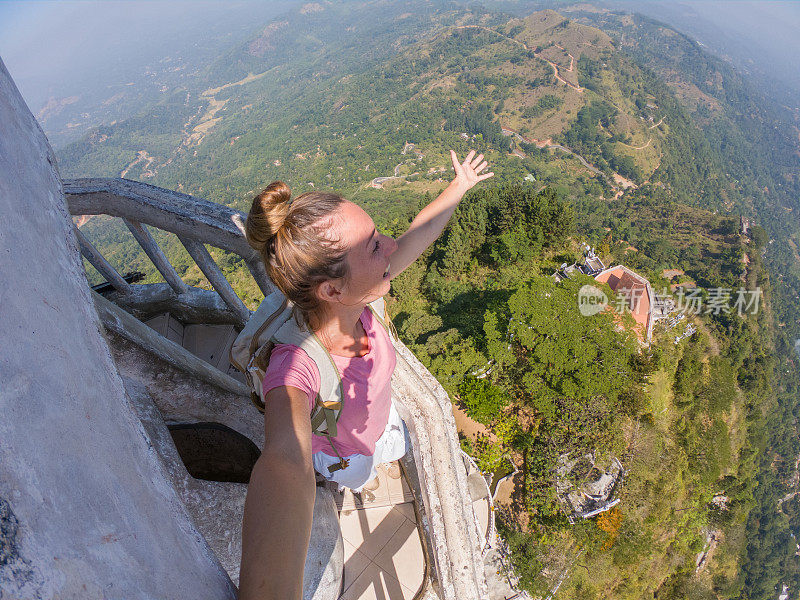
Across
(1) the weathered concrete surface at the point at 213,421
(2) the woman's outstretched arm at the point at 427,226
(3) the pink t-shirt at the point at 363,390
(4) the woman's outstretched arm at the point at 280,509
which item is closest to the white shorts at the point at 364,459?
(3) the pink t-shirt at the point at 363,390

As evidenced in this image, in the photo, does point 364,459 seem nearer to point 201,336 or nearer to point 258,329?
point 258,329

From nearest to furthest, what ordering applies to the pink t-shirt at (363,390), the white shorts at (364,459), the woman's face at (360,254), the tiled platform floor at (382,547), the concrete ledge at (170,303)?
1. the woman's face at (360,254)
2. the pink t-shirt at (363,390)
3. the white shorts at (364,459)
4. the tiled platform floor at (382,547)
5. the concrete ledge at (170,303)

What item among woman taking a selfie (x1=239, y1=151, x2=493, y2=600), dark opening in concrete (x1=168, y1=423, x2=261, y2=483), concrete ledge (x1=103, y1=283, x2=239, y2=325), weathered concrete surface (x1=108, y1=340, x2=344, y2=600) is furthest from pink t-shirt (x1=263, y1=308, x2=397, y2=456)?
concrete ledge (x1=103, y1=283, x2=239, y2=325)

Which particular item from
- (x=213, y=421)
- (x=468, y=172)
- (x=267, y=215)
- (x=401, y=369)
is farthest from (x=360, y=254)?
(x=213, y=421)

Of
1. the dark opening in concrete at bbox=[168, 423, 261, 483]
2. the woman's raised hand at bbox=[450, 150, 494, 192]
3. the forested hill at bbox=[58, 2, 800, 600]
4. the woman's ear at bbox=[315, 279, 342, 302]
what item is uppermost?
the woman's raised hand at bbox=[450, 150, 494, 192]

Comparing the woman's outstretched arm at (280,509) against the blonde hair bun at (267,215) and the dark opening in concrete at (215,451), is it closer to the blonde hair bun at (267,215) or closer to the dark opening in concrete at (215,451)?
the blonde hair bun at (267,215)

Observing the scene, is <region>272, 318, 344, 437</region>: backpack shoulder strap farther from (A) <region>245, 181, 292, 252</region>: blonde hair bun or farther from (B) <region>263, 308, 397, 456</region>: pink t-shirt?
(A) <region>245, 181, 292, 252</region>: blonde hair bun
